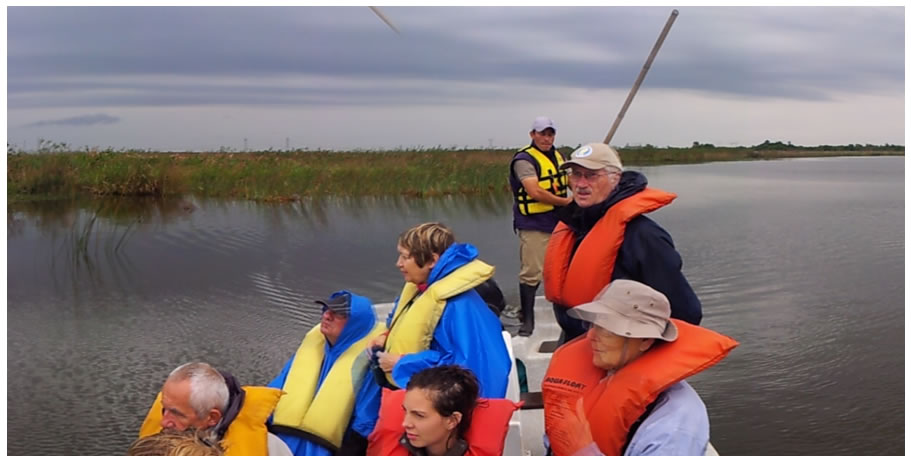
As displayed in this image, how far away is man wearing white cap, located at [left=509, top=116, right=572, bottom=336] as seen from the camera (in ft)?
13.7

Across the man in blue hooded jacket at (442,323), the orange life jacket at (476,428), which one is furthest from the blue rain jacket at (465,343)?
the orange life jacket at (476,428)

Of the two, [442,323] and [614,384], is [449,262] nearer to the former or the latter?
[442,323]

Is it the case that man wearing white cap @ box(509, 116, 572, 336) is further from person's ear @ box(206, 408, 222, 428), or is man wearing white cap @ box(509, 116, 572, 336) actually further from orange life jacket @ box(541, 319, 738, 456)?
person's ear @ box(206, 408, 222, 428)

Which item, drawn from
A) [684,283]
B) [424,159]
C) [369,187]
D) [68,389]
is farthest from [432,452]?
[424,159]

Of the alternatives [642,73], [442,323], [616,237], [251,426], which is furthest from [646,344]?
Answer: [642,73]

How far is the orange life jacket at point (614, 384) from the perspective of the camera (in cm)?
184

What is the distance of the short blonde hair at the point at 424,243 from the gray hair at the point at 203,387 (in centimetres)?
70

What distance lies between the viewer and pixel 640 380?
1847 mm

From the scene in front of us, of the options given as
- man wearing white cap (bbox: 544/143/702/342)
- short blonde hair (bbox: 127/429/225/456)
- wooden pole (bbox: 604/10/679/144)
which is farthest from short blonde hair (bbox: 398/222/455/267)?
wooden pole (bbox: 604/10/679/144)

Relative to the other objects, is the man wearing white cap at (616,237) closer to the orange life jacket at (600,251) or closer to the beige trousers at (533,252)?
the orange life jacket at (600,251)

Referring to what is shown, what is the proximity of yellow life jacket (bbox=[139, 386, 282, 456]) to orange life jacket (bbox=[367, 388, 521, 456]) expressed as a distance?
28 cm

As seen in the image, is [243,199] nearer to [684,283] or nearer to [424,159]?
[424,159]

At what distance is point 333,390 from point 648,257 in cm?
99

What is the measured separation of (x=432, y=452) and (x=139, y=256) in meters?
7.41
